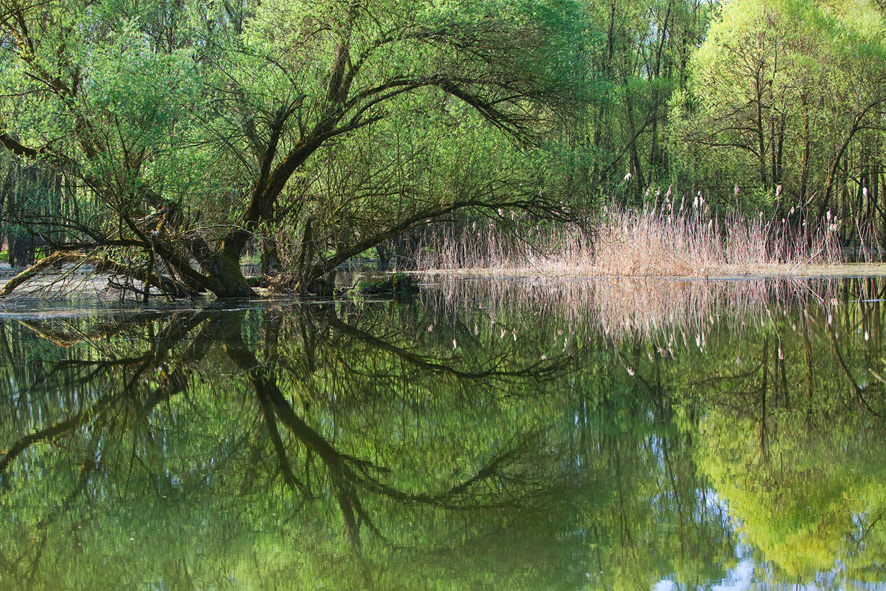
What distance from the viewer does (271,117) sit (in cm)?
913

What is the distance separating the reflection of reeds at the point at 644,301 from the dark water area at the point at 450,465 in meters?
0.68

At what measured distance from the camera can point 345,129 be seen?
9086 millimetres

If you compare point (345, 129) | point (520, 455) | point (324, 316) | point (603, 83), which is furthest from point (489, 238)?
point (520, 455)

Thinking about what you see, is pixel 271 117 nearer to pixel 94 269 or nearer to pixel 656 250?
pixel 94 269

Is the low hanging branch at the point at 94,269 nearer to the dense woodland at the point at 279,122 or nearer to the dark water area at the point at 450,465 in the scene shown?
the dense woodland at the point at 279,122

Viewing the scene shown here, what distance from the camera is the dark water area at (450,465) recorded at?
1798 millimetres

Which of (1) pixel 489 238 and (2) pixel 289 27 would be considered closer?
(2) pixel 289 27

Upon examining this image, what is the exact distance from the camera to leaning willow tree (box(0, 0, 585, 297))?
7793mm

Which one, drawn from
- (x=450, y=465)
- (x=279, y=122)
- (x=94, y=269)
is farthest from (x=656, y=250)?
(x=450, y=465)

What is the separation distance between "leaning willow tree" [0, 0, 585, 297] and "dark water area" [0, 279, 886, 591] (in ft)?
10.2

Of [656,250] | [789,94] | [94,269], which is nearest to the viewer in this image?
[94,269]

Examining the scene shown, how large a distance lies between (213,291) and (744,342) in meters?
6.78

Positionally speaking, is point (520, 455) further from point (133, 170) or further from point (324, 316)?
point (133, 170)

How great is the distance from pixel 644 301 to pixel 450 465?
6.23 metres
